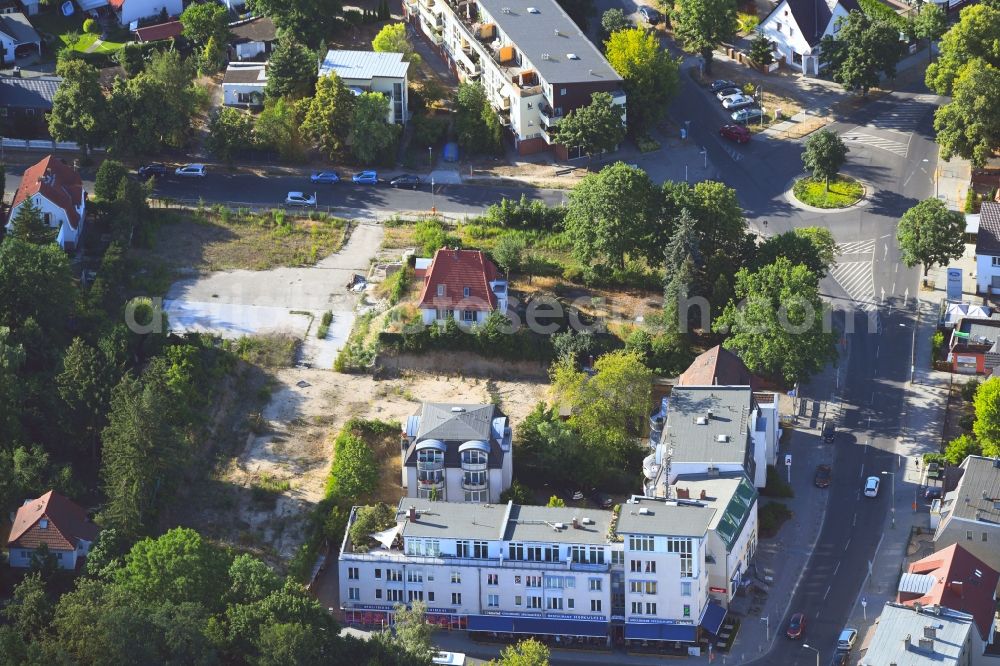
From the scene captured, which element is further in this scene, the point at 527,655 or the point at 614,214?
the point at 614,214

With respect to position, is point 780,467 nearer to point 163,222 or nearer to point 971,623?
point 971,623

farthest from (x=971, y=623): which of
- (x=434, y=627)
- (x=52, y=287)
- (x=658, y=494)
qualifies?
(x=52, y=287)

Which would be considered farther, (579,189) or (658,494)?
(579,189)

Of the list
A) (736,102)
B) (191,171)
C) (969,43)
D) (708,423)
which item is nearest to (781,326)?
(708,423)

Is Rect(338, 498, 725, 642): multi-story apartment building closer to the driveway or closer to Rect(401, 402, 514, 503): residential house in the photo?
Rect(401, 402, 514, 503): residential house

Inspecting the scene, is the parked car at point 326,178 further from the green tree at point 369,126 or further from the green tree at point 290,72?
the green tree at point 290,72

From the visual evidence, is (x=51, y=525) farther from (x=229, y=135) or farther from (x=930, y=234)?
(x=930, y=234)
